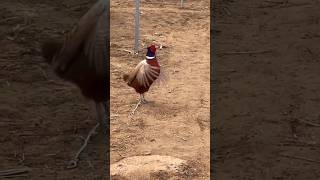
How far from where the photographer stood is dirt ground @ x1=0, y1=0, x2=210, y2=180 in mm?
5340

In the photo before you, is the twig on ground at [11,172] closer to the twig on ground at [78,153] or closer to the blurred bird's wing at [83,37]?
the twig on ground at [78,153]

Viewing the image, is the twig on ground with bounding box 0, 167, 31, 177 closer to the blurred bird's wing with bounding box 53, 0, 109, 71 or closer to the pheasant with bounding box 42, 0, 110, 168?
the pheasant with bounding box 42, 0, 110, 168

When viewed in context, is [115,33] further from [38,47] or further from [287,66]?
[287,66]

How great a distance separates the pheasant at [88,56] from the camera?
502 cm

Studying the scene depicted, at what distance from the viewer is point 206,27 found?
8758 millimetres

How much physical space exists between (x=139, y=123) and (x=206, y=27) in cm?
328

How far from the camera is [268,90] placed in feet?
21.9

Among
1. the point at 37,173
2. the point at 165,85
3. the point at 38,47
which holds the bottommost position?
the point at 37,173

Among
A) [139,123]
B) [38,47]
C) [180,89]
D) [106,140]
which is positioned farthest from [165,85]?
[38,47]

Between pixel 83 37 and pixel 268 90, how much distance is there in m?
2.65

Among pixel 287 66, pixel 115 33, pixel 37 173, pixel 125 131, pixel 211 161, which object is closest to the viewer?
pixel 37 173

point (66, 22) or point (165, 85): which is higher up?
point (66, 22)

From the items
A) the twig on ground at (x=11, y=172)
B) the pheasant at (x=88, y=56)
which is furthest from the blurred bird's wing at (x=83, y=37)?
the twig on ground at (x=11, y=172)

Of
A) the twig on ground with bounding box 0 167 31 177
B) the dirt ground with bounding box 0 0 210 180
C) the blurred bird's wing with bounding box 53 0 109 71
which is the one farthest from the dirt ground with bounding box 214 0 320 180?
the twig on ground with bounding box 0 167 31 177
